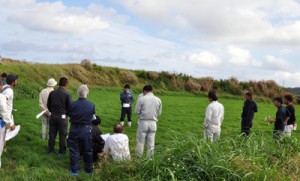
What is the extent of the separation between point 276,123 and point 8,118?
26.2ft

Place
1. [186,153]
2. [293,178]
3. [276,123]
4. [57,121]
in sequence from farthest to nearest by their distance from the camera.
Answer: [276,123]
[57,121]
[186,153]
[293,178]

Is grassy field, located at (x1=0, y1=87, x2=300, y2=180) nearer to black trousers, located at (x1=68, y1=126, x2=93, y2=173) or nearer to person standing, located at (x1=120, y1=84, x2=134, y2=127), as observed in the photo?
black trousers, located at (x1=68, y1=126, x2=93, y2=173)

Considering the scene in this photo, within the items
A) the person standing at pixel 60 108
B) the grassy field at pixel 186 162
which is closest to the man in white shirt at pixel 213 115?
the grassy field at pixel 186 162

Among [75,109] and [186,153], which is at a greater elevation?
[75,109]

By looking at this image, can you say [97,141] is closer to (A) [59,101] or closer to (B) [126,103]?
(A) [59,101]

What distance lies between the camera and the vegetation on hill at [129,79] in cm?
3150

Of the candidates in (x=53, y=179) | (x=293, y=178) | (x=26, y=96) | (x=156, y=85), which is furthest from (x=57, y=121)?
(x=156, y=85)

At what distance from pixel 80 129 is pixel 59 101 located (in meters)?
1.63

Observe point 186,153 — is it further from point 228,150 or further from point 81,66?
point 81,66

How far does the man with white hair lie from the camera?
344 inches

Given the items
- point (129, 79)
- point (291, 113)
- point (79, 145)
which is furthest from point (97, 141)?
point (129, 79)

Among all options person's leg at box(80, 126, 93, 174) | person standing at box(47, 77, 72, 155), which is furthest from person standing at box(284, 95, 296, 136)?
person standing at box(47, 77, 72, 155)

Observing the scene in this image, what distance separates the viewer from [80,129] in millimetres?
8789

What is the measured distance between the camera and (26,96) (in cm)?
2403
